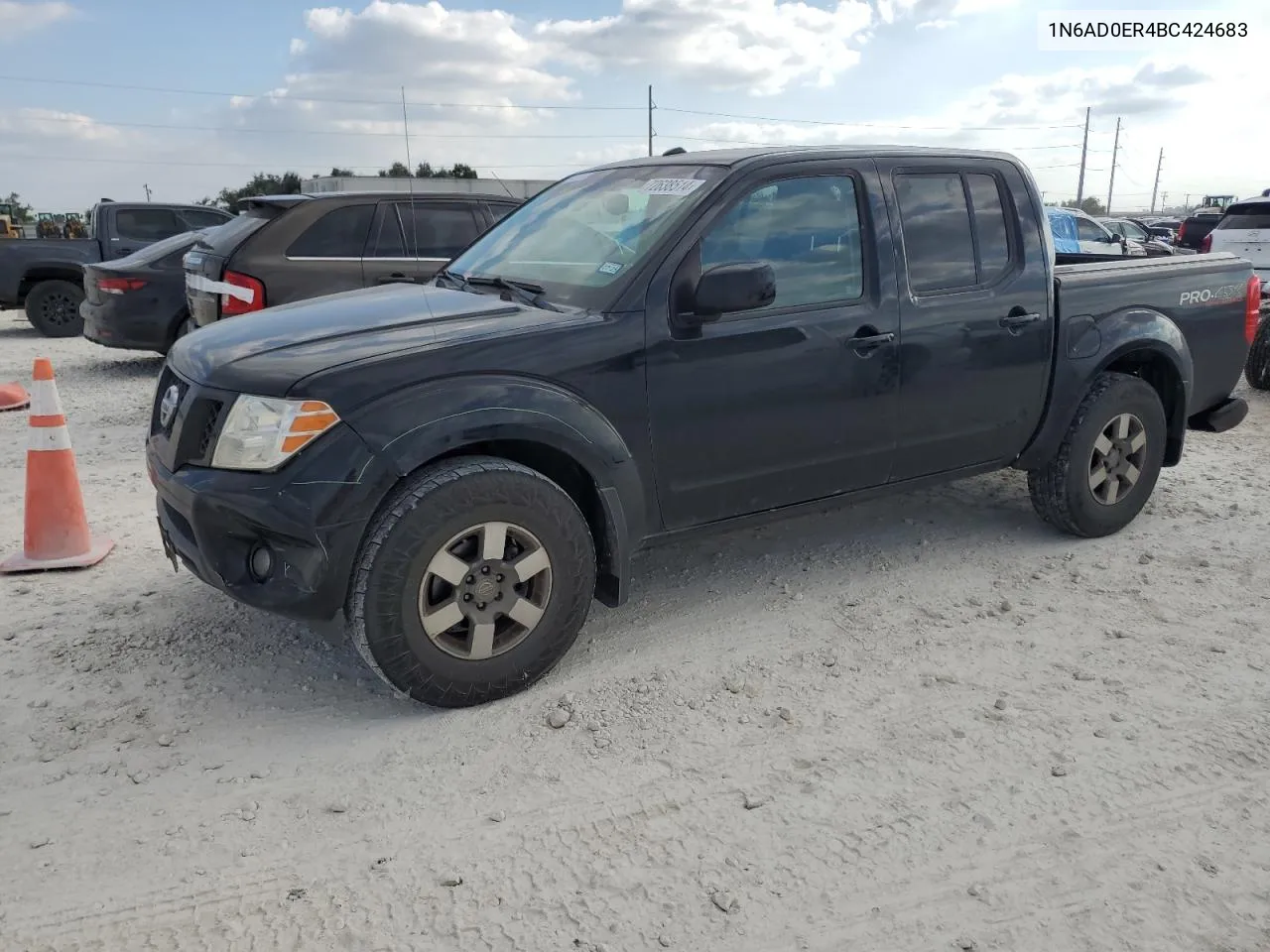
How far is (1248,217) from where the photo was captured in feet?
42.9

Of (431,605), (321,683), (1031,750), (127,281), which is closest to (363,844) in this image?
(431,605)

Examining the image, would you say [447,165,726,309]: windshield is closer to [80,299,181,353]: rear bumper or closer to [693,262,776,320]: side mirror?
[693,262,776,320]: side mirror

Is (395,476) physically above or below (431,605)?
above

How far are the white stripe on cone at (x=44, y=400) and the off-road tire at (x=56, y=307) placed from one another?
9.85 meters

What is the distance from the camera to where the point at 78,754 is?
2.99 m

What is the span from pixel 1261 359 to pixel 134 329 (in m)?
10.3

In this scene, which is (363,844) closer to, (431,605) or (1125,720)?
(431,605)

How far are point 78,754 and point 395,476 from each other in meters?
1.28

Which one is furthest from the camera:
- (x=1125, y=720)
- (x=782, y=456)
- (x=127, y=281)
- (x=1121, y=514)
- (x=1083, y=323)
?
(x=127, y=281)

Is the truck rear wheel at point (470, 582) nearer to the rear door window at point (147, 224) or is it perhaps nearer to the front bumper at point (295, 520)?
the front bumper at point (295, 520)

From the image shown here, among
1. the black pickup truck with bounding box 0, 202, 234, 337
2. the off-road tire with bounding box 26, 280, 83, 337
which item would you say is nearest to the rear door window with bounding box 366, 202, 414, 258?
the black pickup truck with bounding box 0, 202, 234, 337

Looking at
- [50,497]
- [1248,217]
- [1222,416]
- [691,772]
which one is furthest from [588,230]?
[1248,217]

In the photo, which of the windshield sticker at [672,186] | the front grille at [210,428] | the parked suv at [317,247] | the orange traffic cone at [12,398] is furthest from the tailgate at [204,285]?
the windshield sticker at [672,186]

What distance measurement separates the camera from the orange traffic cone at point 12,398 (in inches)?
313
